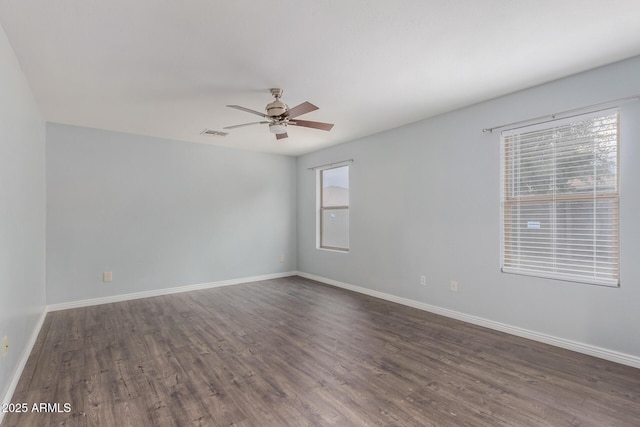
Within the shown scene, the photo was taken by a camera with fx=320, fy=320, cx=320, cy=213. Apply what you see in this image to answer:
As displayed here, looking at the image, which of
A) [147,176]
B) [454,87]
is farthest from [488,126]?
[147,176]

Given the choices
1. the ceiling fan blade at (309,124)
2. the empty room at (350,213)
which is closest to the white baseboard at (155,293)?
the empty room at (350,213)

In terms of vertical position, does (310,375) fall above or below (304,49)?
below

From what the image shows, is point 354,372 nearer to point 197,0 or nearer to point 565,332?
point 565,332

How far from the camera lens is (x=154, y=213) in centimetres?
496

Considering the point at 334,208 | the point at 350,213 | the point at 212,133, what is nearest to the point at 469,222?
the point at 350,213

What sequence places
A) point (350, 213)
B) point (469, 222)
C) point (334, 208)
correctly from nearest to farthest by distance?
point (469, 222) < point (350, 213) < point (334, 208)

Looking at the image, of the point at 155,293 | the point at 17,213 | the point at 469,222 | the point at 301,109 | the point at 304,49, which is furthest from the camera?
the point at 155,293

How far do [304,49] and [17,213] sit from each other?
2.60m

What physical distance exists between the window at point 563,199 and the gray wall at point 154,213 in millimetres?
4093

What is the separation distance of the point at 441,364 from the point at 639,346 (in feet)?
5.12

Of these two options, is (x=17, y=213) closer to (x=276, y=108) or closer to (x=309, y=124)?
(x=276, y=108)

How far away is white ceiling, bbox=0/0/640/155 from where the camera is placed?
1971 mm

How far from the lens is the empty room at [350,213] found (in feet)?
6.80

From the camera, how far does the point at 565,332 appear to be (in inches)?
116
